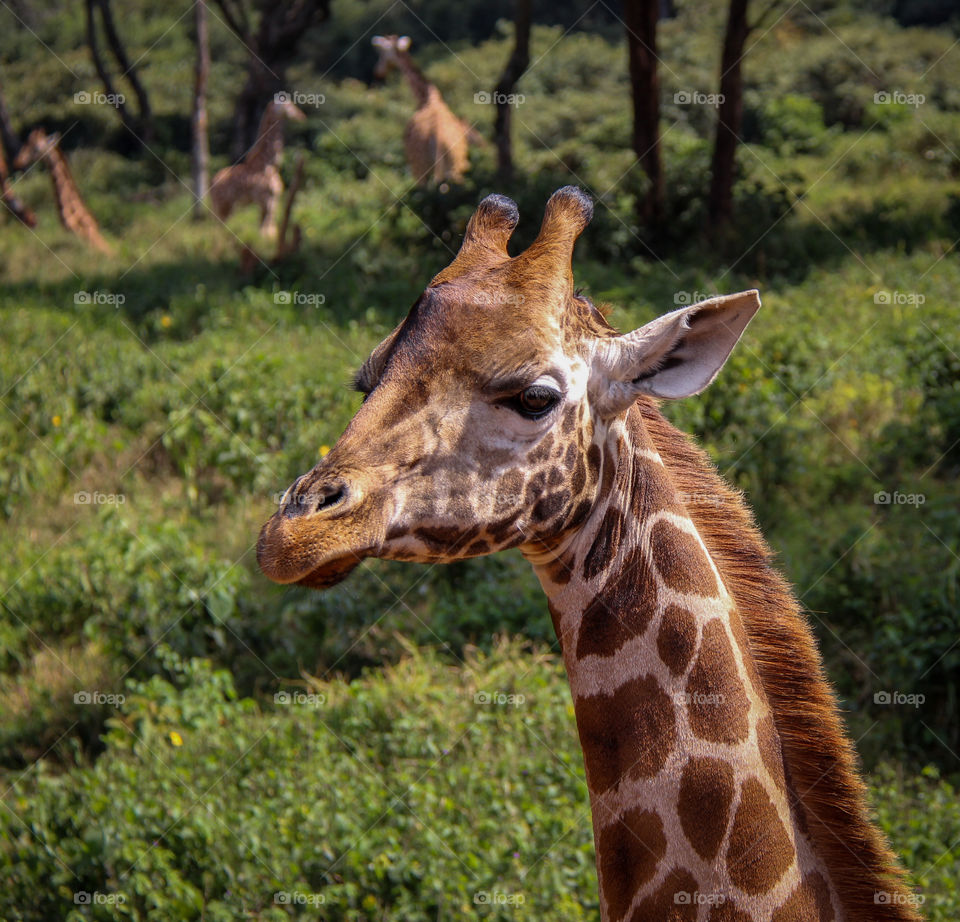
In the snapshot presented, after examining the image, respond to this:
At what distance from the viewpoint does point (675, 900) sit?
2426mm

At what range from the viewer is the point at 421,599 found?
7.09 m

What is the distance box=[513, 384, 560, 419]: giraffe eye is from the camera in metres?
2.49

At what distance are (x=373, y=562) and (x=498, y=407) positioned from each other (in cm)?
493

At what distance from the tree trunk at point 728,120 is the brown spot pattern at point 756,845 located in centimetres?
996

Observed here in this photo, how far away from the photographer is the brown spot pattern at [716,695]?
248 cm

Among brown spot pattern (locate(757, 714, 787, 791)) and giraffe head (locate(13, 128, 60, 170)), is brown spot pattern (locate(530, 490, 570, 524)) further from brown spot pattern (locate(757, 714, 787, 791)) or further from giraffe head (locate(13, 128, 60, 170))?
giraffe head (locate(13, 128, 60, 170))

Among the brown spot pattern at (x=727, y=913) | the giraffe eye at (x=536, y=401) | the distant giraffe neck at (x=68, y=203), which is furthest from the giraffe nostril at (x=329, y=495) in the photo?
the distant giraffe neck at (x=68, y=203)

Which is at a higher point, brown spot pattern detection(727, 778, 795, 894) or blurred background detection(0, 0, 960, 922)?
brown spot pattern detection(727, 778, 795, 894)

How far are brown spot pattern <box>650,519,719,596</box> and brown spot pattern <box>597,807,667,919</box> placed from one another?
558 millimetres

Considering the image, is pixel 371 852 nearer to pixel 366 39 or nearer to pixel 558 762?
pixel 558 762

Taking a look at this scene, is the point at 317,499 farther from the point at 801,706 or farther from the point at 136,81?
the point at 136,81

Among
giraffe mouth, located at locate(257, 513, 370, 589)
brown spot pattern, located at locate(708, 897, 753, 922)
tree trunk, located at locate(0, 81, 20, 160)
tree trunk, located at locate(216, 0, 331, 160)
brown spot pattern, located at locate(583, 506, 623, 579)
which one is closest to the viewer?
giraffe mouth, located at locate(257, 513, 370, 589)

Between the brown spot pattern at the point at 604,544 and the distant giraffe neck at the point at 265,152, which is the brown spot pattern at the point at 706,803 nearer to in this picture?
the brown spot pattern at the point at 604,544

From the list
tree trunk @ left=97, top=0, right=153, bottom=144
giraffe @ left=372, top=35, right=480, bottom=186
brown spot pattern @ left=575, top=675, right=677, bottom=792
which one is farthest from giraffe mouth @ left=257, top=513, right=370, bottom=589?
tree trunk @ left=97, top=0, right=153, bottom=144
